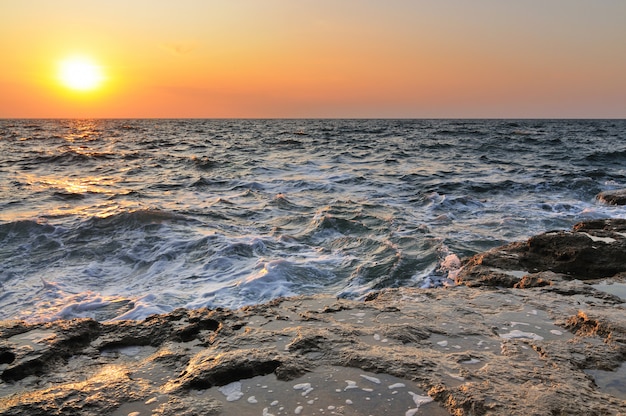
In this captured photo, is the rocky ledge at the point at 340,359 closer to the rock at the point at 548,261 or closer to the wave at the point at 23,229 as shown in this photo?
the rock at the point at 548,261

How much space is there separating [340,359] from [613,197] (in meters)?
11.9

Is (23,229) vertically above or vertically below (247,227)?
above

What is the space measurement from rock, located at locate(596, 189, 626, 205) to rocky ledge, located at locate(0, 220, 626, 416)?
28.3ft

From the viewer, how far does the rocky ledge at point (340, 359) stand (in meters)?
2.60

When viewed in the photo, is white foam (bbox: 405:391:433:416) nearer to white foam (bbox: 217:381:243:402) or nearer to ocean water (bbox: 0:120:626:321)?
white foam (bbox: 217:381:243:402)

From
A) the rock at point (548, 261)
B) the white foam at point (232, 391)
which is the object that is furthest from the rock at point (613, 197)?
the white foam at point (232, 391)

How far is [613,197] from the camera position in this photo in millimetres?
11812

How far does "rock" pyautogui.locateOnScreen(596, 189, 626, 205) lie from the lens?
37.9 feet

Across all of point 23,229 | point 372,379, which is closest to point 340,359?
point 372,379

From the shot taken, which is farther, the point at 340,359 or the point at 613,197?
the point at 613,197

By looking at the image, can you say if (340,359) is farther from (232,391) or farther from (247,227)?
(247,227)

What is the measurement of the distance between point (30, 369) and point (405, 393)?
2.60m

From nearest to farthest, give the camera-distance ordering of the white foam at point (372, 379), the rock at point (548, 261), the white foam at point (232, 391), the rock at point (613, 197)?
the white foam at point (232, 391), the white foam at point (372, 379), the rock at point (548, 261), the rock at point (613, 197)

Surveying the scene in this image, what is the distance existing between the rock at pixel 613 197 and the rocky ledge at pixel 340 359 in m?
8.64
